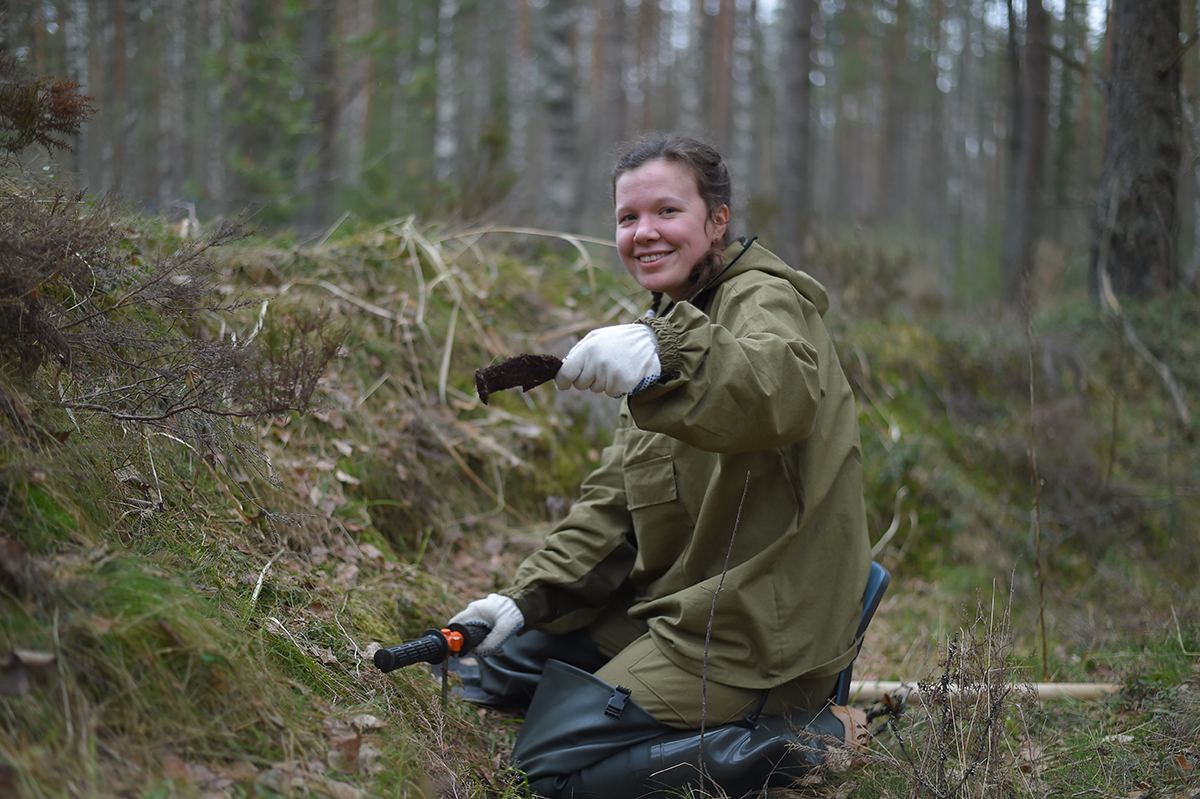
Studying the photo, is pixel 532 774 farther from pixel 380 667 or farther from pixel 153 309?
pixel 153 309

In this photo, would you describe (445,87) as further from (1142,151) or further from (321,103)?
(1142,151)

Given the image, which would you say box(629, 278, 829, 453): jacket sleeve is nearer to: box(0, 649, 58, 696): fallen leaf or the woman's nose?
the woman's nose

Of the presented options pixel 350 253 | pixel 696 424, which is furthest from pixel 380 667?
pixel 350 253

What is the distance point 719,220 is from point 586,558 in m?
1.23

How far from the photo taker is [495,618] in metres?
2.59

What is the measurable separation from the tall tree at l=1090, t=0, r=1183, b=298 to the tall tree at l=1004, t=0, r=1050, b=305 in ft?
10.1

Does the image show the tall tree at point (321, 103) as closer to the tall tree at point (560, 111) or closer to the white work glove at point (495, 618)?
the tall tree at point (560, 111)

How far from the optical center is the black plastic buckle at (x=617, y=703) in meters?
2.27

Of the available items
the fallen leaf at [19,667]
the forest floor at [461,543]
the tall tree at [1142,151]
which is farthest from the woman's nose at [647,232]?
the tall tree at [1142,151]

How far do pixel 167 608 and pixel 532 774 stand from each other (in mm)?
1172

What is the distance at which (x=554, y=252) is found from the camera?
5496 millimetres

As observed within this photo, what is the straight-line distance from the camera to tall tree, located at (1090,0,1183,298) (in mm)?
5094

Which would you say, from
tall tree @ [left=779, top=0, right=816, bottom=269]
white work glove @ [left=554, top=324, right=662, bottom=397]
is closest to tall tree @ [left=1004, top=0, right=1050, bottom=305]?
tall tree @ [left=779, top=0, right=816, bottom=269]

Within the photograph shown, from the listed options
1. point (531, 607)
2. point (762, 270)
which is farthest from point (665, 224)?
point (531, 607)
